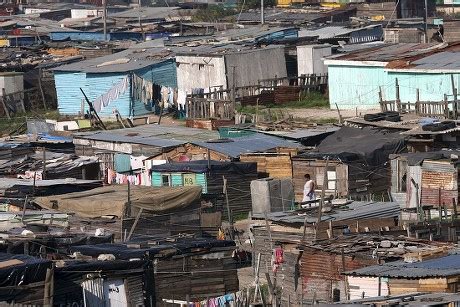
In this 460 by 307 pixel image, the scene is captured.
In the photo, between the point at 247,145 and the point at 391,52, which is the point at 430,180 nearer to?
the point at 247,145

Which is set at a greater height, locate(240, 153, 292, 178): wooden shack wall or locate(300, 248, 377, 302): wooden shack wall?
locate(300, 248, 377, 302): wooden shack wall

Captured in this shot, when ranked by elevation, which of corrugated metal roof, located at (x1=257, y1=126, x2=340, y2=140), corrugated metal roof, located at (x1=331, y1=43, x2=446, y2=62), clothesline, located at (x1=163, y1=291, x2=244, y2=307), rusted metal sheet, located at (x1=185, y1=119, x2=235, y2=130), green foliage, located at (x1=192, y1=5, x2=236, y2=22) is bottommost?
green foliage, located at (x1=192, y1=5, x2=236, y2=22)

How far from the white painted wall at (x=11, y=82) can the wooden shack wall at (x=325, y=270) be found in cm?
2642

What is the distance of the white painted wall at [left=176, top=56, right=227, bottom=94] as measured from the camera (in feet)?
140

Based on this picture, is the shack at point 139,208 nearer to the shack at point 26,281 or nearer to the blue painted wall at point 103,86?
the shack at point 26,281

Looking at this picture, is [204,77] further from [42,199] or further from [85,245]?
[85,245]

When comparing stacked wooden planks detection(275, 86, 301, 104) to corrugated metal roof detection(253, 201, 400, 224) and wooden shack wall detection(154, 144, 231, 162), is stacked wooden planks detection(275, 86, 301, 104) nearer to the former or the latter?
wooden shack wall detection(154, 144, 231, 162)

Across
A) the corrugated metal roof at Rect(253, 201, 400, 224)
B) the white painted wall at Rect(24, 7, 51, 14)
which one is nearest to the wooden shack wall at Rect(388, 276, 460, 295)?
the corrugated metal roof at Rect(253, 201, 400, 224)

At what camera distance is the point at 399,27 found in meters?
49.1

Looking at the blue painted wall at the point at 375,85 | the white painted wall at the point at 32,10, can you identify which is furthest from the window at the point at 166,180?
the white painted wall at the point at 32,10

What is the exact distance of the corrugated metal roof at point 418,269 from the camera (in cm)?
1805

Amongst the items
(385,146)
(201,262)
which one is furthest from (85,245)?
(385,146)

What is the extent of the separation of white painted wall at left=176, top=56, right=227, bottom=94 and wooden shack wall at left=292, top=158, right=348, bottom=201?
42.5ft

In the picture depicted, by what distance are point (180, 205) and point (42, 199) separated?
245 cm
